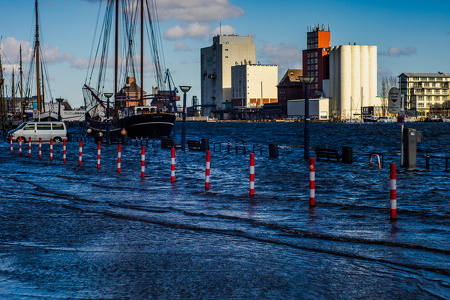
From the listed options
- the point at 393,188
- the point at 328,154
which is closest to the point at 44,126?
the point at 328,154

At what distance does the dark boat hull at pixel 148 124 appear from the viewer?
231 feet

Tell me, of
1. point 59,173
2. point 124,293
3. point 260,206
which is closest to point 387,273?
point 124,293

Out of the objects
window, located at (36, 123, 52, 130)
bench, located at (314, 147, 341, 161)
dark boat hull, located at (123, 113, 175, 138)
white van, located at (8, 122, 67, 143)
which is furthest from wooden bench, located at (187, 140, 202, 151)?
dark boat hull, located at (123, 113, 175, 138)

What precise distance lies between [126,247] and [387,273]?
373cm

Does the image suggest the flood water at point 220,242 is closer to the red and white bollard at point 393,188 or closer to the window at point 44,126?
the red and white bollard at point 393,188

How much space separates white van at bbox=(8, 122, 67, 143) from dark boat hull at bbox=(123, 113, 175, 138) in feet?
51.2

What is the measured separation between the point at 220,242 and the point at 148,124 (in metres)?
61.3

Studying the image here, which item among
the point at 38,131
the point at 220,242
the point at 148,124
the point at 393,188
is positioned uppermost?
the point at 148,124

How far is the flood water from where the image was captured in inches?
296

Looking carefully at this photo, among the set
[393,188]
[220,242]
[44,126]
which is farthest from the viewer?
[44,126]

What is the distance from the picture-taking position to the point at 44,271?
8281 mm

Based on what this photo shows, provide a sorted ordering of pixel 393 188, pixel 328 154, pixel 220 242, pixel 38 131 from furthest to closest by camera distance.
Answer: pixel 38 131 < pixel 328 154 < pixel 393 188 < pixel 220 242

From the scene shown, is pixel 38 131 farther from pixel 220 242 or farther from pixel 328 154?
pixel 220 242

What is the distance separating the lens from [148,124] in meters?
71.2
